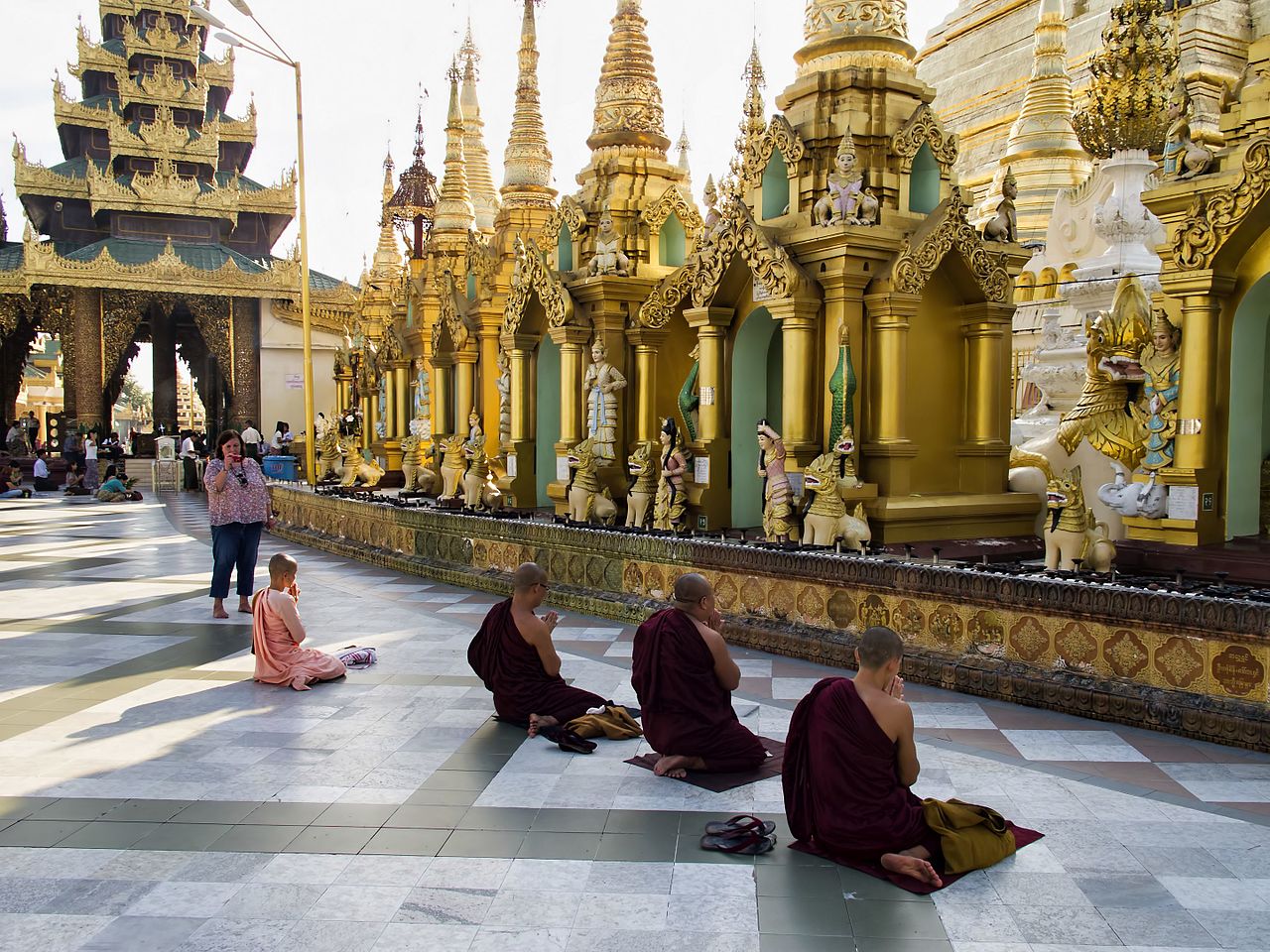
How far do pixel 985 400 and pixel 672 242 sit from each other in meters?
4.70

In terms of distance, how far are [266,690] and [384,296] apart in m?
21.7

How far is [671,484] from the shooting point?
11133 mm

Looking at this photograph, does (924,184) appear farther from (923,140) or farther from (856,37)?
(856,37)

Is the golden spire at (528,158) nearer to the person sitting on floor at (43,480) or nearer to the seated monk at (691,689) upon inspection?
the seated monk at (691,689)

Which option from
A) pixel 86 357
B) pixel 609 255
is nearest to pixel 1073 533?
pixel 609 255

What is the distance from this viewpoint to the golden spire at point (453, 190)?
2054 centimetres

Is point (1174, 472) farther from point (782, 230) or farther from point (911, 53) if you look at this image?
point (911, 53)

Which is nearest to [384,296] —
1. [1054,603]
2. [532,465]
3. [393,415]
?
[393,415]

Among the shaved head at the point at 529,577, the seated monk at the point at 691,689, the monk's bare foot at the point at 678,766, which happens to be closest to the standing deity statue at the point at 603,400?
the shaved head at the point at 529,577

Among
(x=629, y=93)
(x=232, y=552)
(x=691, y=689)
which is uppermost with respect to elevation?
(x=629, y=93)

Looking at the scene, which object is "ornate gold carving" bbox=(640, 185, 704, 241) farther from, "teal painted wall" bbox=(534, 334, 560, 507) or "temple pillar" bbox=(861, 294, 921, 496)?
"temple pillar" bbox=(861, 294, 921, 496)

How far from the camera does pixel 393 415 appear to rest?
874 inches

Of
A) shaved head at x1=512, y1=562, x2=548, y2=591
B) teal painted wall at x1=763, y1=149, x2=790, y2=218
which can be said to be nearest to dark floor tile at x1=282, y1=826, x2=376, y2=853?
shaved head at x1=512, y1=562, x2=548, y2=591

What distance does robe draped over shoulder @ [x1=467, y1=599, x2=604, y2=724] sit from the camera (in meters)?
6.48
